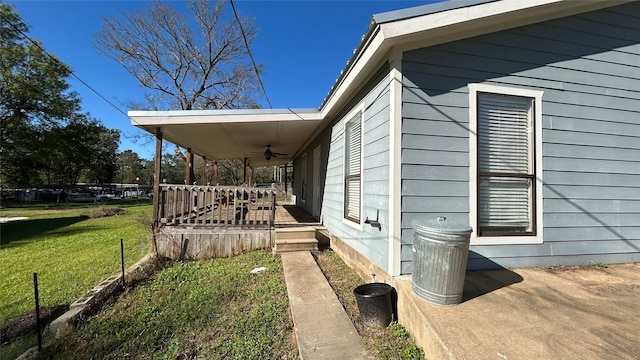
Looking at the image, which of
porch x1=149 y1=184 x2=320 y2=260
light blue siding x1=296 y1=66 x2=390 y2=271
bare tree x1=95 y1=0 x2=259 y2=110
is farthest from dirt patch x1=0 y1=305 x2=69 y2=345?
bare tree x1=95 y1=0 x2=259 y2=110

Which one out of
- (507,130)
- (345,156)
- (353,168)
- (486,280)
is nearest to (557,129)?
(507,130)

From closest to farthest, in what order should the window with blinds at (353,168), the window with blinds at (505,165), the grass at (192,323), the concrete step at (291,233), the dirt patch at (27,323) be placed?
the grass at (192,323), the dirt patch at (27,323), the window with blinds at (505,165), the window with blinds at (353,168), the concrete step at (291,233)

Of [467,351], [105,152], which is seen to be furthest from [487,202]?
[105,152]

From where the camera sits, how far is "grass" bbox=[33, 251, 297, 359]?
2504 mm

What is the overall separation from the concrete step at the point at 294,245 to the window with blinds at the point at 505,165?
3.10 meters

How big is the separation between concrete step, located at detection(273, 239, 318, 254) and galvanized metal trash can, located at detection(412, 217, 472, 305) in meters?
3.21

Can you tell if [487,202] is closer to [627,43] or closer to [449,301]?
[449,301]

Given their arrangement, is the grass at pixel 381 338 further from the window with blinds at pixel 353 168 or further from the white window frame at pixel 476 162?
the white window frame at pixel 476 162

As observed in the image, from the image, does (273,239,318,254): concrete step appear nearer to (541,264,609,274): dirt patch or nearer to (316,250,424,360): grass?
(316,250,424,360): grass

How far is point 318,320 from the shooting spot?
277 cm

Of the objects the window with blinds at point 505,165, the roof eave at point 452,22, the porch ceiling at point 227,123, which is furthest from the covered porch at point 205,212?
the window with blinds at point 505,165

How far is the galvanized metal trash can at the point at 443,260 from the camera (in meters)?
2.28

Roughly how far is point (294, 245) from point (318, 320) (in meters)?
2.63

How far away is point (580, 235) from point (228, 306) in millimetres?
4275
